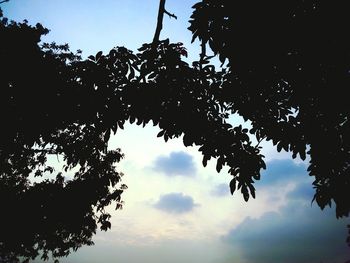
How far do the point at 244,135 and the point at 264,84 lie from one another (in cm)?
88

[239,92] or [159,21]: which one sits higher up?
[159,21]

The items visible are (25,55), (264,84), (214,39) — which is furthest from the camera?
(25,55)

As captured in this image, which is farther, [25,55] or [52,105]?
[25,55]

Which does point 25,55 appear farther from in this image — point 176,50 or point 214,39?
point 214,39

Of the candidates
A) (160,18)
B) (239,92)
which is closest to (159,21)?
(160,18)

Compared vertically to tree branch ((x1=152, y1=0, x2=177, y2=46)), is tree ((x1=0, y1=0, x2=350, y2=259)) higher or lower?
lower

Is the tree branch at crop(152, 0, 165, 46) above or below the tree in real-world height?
above

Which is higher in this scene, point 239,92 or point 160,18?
point 160,18

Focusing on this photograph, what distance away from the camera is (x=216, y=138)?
4.50 m

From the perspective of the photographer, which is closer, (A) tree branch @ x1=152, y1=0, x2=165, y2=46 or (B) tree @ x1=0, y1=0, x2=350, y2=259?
(B) tree @ x1=0, y1=0, x2=350, y2=259

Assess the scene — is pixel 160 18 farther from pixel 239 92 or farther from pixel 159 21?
pixel 239 92

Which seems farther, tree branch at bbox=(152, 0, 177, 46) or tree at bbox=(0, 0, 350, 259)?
tree branch at bbox=(152, 0, 177, 46)

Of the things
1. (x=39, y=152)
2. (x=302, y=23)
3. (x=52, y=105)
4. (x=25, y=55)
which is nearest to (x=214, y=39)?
(x=302, y=23)

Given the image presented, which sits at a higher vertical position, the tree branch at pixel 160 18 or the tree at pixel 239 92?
the tree branch at pixel 160 18
